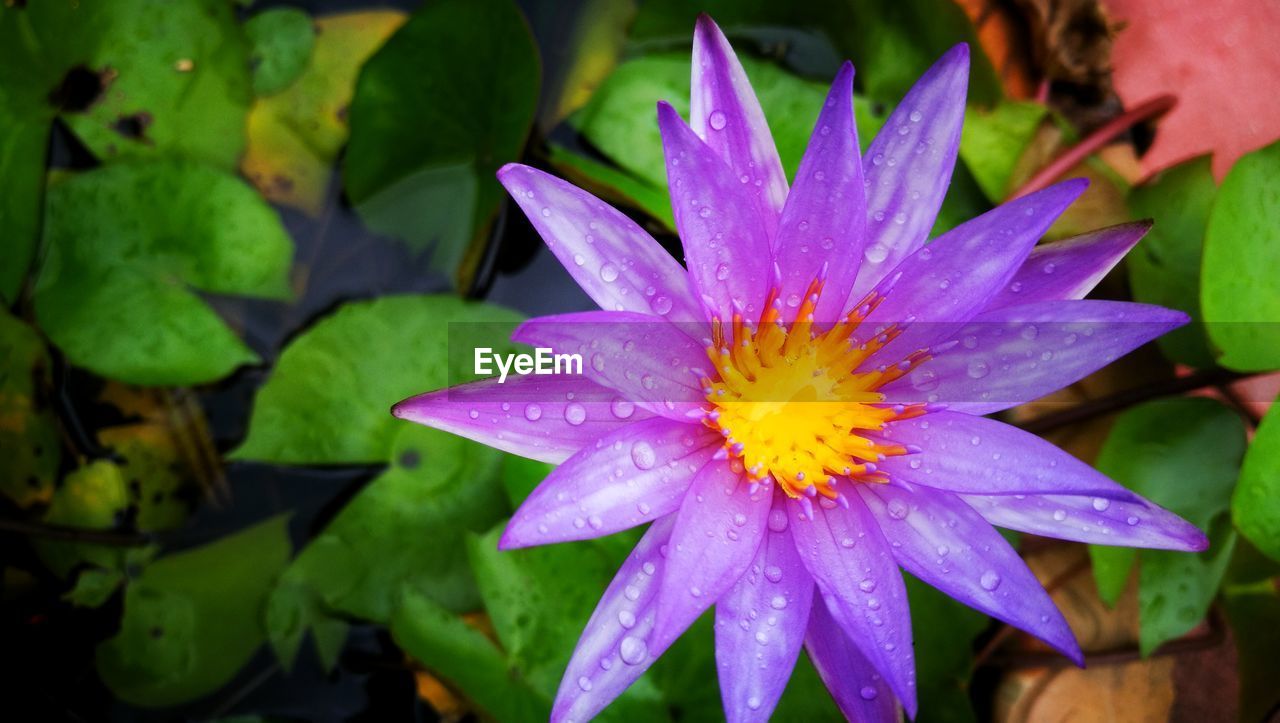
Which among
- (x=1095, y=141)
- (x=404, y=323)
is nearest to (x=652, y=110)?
(x=404, y=323)

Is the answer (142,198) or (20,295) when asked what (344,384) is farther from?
(20,295)

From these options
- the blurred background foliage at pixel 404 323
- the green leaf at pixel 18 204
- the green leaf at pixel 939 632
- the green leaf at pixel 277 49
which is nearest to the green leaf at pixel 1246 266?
the blurred background foliage at pixel 404 323

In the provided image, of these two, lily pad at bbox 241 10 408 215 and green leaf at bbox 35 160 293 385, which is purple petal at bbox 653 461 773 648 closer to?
green leaf at bbox 35 160 293 385

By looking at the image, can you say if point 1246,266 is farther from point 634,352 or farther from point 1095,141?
point 634,352

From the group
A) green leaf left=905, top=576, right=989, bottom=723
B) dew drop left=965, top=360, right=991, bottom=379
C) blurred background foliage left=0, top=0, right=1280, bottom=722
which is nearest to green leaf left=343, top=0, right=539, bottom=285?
blurred background foliage left=0, top=0, right=1280, bottom=722

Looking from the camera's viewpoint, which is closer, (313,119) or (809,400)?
(809,400)

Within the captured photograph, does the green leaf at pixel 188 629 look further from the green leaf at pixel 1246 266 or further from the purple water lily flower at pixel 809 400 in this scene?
the green leaf at pixel 1246 266
